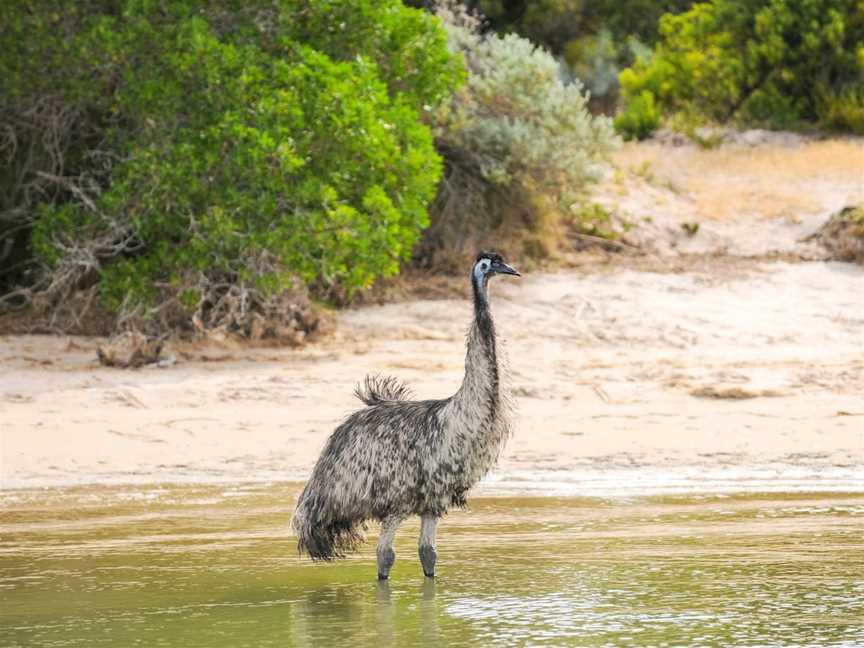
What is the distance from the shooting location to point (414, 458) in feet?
23.3

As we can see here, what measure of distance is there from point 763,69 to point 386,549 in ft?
53.8

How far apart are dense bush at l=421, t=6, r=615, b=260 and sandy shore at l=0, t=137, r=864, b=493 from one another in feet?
3.50

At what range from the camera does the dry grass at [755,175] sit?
17672 millimetres

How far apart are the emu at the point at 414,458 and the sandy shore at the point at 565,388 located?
2564 millimetres

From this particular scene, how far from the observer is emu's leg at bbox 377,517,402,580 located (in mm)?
7309

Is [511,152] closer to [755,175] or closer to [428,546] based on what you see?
[755,175]

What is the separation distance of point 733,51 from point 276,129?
1121 cm

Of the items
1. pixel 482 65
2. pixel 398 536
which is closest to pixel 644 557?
pixel 398 536

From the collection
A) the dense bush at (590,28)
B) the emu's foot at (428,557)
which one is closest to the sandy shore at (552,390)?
the emu's foot at (428,557)

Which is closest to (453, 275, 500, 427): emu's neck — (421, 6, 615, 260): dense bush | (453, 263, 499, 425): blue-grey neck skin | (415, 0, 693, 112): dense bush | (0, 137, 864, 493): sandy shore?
(453, 263, 499, 425): blue-grey neck skin

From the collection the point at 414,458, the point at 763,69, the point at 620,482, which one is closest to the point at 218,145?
→ the point at 620,482

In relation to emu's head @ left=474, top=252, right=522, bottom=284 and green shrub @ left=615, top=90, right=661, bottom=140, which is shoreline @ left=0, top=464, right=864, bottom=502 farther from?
green shrub @ left=615, top=90, right=661, bottom=140

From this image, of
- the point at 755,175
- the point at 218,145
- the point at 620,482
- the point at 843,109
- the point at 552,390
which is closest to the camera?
the point at 620,482

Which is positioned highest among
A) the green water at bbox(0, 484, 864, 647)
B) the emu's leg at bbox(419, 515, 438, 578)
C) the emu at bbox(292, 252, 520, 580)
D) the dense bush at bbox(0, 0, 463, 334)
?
the dense bush at bbox(0, 0, 463, 334)
